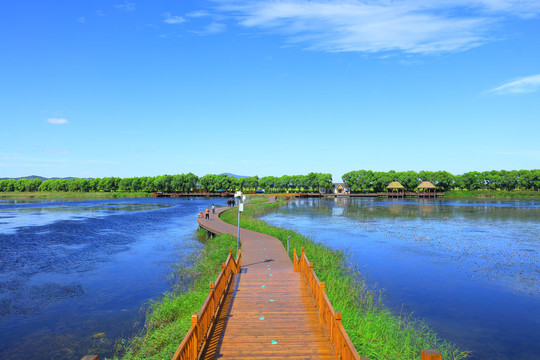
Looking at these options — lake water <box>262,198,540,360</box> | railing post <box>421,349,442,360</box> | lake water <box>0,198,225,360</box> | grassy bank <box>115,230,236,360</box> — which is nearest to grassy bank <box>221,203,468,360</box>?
lake water <box>262,198,540,360</box>

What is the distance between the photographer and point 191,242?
2936 centimetres

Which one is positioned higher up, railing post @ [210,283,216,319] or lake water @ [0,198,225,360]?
railing post @ [210,283,216,319]

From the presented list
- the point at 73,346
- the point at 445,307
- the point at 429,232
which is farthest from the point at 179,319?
the point at 429,232

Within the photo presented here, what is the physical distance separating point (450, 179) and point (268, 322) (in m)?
145

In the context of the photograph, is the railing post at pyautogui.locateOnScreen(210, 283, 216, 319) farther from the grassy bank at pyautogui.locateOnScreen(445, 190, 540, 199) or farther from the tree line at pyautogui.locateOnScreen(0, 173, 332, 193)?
the tree line at pyautogui.locateOnScreen(0, 173, 332, 193)

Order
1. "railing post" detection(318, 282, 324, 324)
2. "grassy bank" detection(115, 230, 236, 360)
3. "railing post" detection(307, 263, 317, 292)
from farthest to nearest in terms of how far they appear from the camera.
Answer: "railing post" detection(307, 263, 317, 292), "grassy bank" detection(115, 230, 236, 360), "railing post" detection(318, 282, 324, 324)

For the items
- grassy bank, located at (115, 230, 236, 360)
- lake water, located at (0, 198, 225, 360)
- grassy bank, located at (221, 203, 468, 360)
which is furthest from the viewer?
lake water, located at (0, 198, 225, 360)

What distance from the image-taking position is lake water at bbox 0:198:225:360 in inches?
451

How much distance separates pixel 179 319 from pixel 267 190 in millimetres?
155222

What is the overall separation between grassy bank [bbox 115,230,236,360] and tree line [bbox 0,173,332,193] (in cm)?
13633

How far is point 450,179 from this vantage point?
135 meters

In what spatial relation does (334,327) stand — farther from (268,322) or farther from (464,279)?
(464,279)

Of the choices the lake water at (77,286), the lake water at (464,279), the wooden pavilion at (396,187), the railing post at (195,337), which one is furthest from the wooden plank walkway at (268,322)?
the wooden pavilion at (396,187)

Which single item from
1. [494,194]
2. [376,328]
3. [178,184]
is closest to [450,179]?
[494,194]
